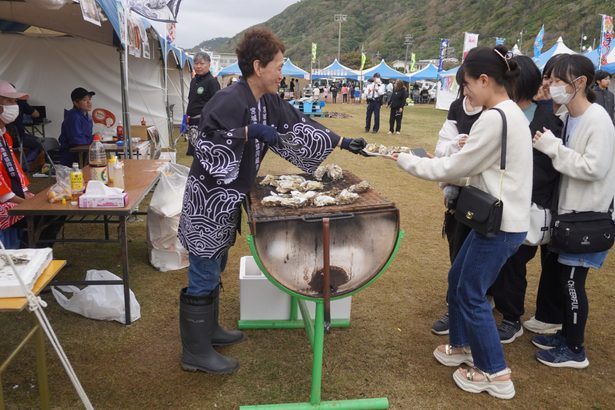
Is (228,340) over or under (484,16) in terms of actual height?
under

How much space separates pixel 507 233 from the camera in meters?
2.29

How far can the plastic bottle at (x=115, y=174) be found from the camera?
12.3 ft

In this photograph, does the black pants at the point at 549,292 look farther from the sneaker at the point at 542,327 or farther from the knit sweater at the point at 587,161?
the knit sweater at the point at 587,161

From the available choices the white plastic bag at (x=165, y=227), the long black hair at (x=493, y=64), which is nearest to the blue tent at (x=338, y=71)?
the white plastic bag at (x=165, y=227)

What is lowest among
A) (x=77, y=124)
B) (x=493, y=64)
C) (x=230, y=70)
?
(x=77, y=124)

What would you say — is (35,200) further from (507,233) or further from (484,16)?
(484,16)

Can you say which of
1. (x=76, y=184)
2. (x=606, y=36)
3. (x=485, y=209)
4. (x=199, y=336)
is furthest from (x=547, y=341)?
(x=606, y=36)

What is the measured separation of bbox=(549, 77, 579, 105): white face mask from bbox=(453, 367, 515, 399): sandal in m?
1.52

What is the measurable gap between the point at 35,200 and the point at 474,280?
285 centimetres

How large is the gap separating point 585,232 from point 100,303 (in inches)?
122

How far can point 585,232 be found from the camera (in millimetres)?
2582

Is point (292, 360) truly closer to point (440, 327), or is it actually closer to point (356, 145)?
point (440, 327)

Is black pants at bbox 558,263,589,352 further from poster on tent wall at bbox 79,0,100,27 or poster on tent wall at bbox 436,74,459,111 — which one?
poster on tent wall at bbox 436,74,459,111

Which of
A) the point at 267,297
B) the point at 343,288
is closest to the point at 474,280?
the point at 343,288
